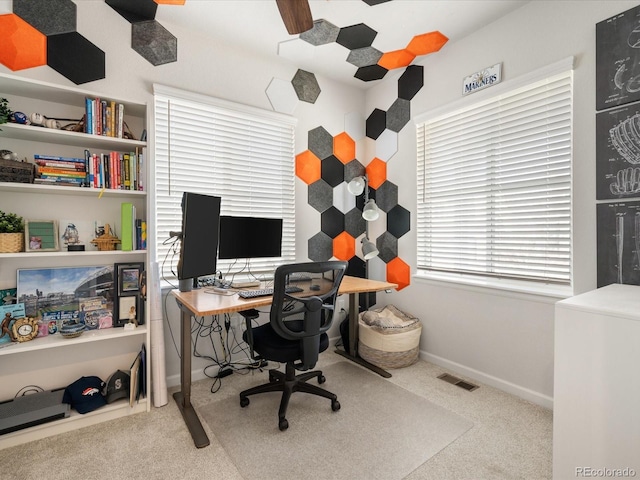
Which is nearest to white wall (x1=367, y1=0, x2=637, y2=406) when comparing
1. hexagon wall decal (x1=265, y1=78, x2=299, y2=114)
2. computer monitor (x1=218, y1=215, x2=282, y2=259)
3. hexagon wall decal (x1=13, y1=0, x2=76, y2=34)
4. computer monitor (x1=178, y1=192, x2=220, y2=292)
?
hexagon wall decal (x1=265, y1=78, x2=299, y2=114)

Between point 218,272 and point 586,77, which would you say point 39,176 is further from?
point 586,77

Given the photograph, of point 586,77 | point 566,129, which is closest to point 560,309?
point 566,129

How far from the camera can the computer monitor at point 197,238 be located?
6.10ft

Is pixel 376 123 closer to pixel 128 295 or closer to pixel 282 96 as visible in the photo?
pixel 282 96

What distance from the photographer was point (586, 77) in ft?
5.86

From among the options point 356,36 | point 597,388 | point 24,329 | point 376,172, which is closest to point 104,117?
point 24,329

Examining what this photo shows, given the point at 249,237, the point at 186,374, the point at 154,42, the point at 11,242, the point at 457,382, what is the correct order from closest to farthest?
the point at 11,242 → the point at 186,374 → the point at 154,42 → the point at 457,382 → the point at 249,237

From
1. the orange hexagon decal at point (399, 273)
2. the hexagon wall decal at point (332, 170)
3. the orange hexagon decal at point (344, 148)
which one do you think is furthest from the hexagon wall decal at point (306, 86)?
the orange hexagon decal at point (399, 273)

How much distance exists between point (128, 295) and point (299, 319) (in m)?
1.09

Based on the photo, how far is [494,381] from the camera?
2.21 meters

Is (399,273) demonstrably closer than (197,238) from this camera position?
No

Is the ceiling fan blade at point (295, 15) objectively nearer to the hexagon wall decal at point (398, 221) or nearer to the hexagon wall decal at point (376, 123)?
the hexagon wall decal at point (376, 123)

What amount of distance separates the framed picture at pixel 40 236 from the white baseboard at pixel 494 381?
8.95ft

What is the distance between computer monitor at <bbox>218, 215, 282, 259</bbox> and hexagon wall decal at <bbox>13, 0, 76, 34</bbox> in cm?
142
